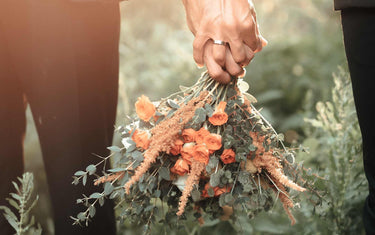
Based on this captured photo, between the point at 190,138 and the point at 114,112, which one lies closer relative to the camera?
the point at 190,138

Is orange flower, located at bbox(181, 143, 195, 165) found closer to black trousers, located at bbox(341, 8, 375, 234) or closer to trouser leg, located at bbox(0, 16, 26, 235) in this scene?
black trousers, located at bbox(341, 8, 375, 234)

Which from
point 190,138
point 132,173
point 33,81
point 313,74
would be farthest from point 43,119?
point 313,74

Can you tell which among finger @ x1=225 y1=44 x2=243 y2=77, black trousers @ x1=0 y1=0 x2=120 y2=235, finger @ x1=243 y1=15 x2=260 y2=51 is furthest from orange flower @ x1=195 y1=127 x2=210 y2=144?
black trousers @ x1=0 y1=0 x2=120 y2=235

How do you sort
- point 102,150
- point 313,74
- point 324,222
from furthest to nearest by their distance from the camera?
1. point 313,74
2. point 324,222
3. point 102,150

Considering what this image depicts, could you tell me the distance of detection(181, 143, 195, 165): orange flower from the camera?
1.48 meters

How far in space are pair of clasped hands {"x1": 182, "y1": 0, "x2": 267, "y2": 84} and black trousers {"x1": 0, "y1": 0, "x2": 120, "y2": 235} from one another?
485 millimetres

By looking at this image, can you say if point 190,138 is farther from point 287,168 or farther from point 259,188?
point 287,168

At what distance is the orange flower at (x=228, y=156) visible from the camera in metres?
1.49

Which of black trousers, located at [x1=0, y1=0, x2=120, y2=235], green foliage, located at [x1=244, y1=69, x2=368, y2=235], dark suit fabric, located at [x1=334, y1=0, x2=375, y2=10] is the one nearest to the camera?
dark suit fabric, located at [x1=334, y1=0, x2=375, y2=10]

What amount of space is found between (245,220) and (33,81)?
121cm

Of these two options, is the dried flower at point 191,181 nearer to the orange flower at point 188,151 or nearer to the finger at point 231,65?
the orange flower at point 188,151

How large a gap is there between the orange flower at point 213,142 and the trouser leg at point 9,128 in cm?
95

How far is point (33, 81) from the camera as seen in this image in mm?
1872

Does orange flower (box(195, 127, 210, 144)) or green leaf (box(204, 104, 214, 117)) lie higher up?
green leaf (box(204, 104, 214, 117))
